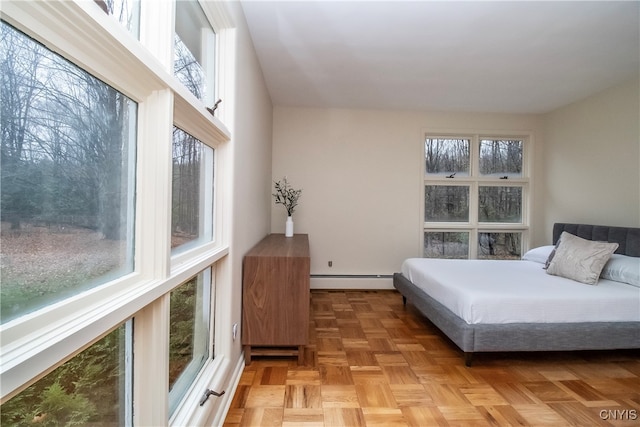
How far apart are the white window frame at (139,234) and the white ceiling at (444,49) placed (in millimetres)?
975

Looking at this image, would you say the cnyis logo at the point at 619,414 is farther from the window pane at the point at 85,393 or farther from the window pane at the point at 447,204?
the window pane at the point at 447,204

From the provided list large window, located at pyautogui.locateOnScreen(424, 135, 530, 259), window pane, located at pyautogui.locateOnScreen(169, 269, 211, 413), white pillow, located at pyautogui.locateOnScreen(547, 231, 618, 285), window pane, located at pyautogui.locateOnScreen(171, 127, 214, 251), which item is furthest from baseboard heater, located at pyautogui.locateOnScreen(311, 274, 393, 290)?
window pane, located at pyautogui.locateOnScreen(171, 127, 214, 251)

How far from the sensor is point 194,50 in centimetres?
129

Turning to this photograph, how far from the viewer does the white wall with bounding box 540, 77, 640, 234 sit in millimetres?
2854

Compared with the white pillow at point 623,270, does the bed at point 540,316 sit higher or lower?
lower

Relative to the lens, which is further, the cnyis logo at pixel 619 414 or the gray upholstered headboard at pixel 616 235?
the gray upholstered headboard at pixel 616 235

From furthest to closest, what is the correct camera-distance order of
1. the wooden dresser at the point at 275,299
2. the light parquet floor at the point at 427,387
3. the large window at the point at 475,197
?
the large window at the point at 475,197 → the wooden dresser at the point at 275,299 → the light parquet floor at the point at 427,387

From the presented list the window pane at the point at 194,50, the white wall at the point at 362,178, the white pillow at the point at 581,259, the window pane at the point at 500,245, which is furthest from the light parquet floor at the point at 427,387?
the window pane at the point at 500,245

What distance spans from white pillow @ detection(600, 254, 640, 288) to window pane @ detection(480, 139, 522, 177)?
1866 mm

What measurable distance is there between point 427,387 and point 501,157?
356 cm

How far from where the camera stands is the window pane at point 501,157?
4059 mm

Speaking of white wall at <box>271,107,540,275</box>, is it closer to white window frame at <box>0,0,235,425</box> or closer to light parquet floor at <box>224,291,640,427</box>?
light parquet floor at <box>224,291,640,427</box>

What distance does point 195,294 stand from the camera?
4.41ft

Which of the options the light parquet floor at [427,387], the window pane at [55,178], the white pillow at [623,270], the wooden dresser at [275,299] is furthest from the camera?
the white pillow at [623,270]
